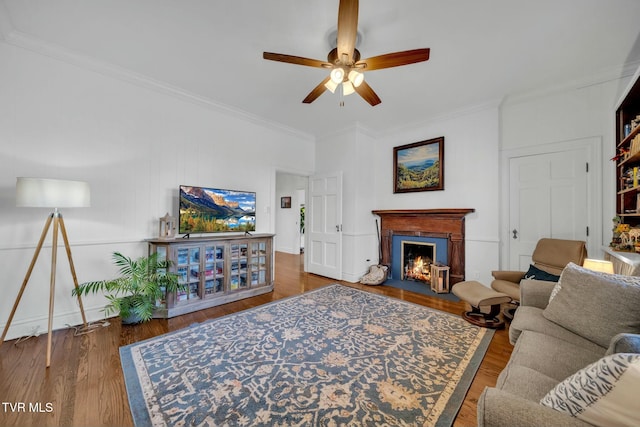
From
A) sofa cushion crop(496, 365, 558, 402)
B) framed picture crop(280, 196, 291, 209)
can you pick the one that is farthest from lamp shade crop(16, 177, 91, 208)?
framed picture crop(280, 196, 291, 209)

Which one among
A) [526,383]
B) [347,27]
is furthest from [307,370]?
[347,27]

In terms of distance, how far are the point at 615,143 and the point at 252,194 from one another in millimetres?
4642

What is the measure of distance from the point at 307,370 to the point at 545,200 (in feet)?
12.2

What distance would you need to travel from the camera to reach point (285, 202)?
823cm

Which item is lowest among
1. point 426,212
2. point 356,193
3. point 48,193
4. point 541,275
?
point 541,275

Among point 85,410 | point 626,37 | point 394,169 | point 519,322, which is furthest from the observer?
point 394,169

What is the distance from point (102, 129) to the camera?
112 inches

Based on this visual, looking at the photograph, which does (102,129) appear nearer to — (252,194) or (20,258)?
(20,258)

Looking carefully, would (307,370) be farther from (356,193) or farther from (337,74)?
(356,193)

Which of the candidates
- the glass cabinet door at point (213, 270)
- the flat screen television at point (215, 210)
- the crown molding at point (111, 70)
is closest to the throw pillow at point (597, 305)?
the glass cabinet door at point (213, 270)

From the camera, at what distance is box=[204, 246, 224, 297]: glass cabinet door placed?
10.8 feet

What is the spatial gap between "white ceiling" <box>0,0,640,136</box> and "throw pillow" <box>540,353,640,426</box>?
241 cm

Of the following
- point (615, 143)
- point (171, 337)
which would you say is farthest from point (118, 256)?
point (615, 143)

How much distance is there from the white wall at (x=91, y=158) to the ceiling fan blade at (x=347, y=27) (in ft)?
8.36
